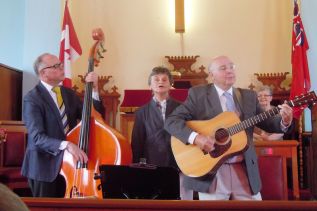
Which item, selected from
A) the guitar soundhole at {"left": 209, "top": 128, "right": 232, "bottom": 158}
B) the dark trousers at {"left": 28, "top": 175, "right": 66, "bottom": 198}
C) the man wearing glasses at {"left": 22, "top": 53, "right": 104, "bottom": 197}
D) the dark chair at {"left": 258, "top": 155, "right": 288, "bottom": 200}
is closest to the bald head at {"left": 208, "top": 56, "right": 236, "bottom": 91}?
the guitar soundhole at {"left": 209, "top": 128, "right": 232, "bottom": 158}

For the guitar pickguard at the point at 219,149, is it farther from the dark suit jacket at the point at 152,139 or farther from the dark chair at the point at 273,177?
the dark chair at the point at 273,177

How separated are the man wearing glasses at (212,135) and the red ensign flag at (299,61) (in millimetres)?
3192

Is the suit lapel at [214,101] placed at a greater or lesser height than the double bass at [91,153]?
greater

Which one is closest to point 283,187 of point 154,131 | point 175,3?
point 154,131

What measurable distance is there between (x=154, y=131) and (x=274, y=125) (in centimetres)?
79

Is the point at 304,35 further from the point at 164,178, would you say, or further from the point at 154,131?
the point at 164,178

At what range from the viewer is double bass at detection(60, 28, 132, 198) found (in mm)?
2688

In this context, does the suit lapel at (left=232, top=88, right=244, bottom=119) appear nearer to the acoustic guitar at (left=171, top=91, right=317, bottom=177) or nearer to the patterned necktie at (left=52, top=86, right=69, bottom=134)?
the acoustic guitar at (left=171, top=91, right=317, bottom=177)

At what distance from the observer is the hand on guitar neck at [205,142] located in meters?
2.68

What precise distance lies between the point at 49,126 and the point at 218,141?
1.11 meters

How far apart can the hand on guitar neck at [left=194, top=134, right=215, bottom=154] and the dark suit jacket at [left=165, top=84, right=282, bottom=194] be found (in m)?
0.08

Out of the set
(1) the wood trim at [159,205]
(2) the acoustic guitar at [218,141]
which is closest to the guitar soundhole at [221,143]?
(2) the acoustic guitar at [218,141]

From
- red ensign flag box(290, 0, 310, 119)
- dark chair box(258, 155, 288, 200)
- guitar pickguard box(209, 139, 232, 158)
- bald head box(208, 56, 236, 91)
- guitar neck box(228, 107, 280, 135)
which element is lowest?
dark chair box(258, 155, 288, 200)

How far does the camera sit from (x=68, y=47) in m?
5.89
